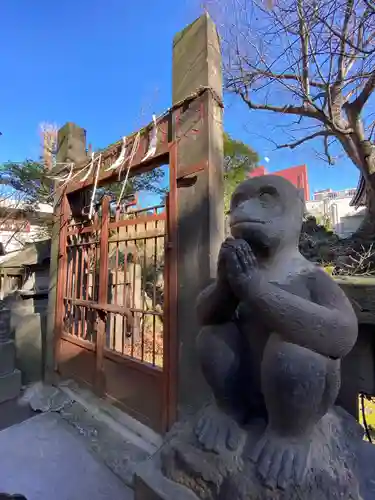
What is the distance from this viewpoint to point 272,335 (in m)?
1.12

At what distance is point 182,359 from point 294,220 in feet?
4.75

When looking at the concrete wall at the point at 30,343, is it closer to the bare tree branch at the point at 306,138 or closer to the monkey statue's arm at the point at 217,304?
the monkey statue's arm at the point at 217,304

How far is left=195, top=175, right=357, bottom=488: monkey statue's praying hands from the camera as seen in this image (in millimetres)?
1027


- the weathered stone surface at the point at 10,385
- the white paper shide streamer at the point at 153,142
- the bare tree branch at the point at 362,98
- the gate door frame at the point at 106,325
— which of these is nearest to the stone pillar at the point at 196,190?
the gate door frame at the point at 106,325

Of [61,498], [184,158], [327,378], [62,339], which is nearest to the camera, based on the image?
[327,378]

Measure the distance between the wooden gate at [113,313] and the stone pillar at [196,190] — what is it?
0.43ft

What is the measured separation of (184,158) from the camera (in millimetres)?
2322

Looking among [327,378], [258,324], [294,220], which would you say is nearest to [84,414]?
[258,324]

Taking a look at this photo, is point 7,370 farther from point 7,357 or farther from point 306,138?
point 306,138

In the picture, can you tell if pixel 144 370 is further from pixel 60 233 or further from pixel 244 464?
pixel 60 233

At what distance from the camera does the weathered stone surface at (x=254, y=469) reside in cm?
101

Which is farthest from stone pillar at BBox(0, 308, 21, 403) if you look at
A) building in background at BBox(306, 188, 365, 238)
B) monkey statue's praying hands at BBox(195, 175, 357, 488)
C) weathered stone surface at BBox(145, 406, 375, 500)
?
building in background at BBox(306, 188, 365, 238)

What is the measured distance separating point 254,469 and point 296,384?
382 millimetres

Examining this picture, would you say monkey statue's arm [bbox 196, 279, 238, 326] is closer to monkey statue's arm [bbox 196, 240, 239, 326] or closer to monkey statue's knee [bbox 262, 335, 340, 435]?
monkey statue's arm [bbox 196, 240, 239, 326]
